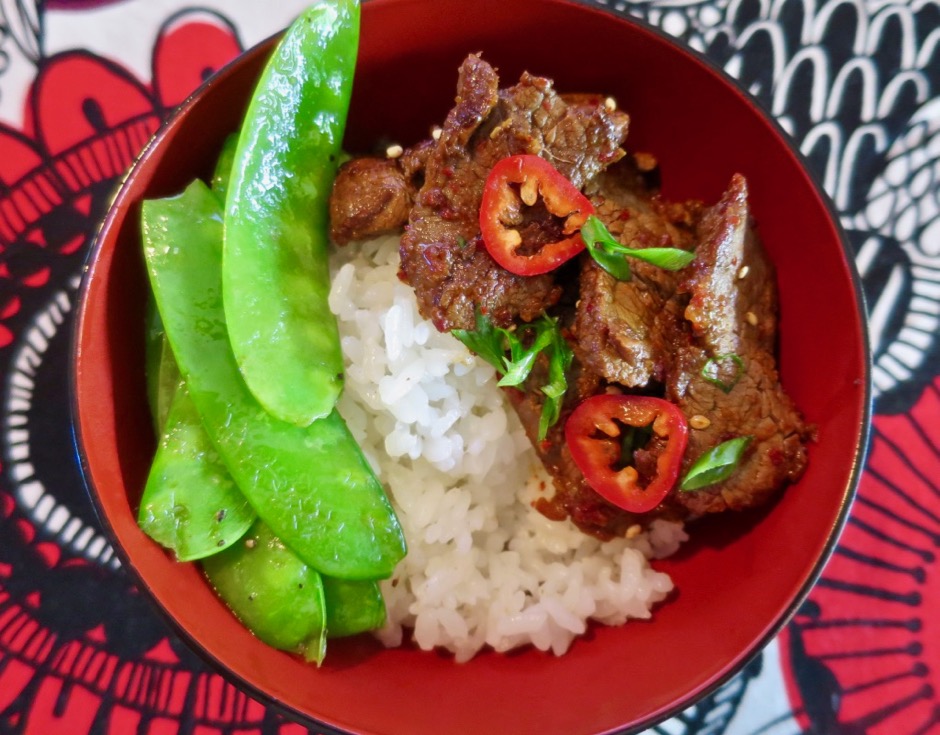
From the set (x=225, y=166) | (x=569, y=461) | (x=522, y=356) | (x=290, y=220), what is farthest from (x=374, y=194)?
(x=569, y=461)

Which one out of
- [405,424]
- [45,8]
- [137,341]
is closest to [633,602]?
[405,424]

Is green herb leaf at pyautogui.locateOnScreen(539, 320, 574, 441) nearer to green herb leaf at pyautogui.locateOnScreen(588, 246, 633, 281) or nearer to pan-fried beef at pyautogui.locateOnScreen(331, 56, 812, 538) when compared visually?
pan-fried beef at pyautogui.locateOnScreen(331, 56, 812, 538)

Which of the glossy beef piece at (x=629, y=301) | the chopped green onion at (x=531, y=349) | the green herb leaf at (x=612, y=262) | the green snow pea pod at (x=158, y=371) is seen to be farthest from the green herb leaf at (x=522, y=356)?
the green snow pea pod at (x=158, y=371)

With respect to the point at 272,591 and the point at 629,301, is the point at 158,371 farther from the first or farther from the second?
Result: the point at 629,301

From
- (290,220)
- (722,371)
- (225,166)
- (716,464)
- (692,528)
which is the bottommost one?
(692,528)

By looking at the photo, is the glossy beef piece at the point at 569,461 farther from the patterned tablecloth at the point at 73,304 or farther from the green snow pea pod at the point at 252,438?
the patterned tablecloth at the point at 73,304
